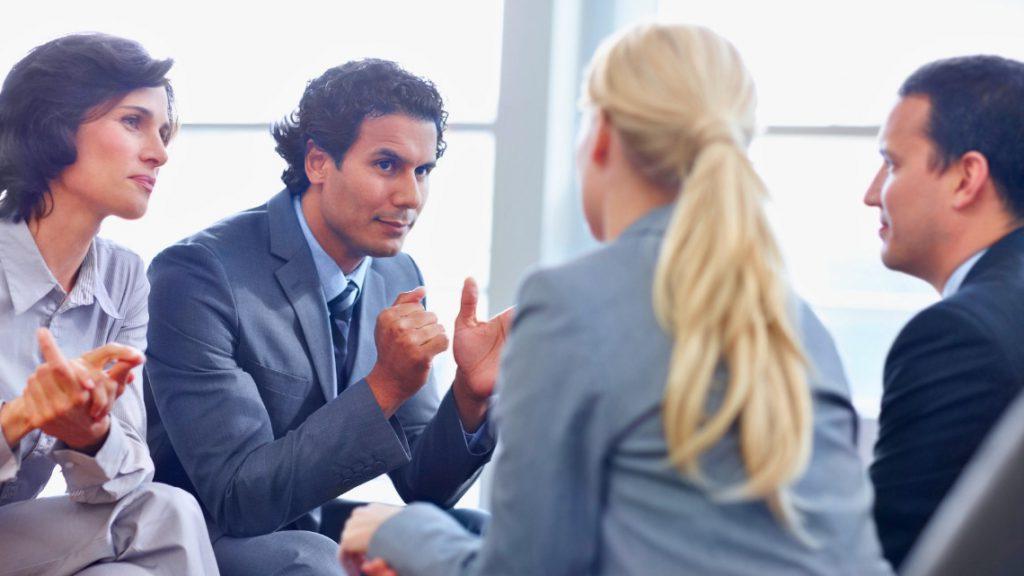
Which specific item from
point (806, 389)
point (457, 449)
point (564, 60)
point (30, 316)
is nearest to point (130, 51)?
point (30, 316)

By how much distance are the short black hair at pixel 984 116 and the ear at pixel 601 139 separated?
82cm

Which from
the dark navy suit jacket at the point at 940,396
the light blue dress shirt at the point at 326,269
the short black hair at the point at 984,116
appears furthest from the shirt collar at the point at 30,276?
the short black hair at the point at 984,116

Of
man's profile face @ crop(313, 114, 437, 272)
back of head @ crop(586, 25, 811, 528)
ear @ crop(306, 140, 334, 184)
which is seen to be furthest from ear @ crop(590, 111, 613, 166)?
ear @ crop(306, 140, 334, 184)

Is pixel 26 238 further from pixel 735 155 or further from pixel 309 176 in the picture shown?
pixel 735 155

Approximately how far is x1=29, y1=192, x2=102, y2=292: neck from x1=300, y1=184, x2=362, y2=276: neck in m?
0.46

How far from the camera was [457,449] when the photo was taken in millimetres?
2090

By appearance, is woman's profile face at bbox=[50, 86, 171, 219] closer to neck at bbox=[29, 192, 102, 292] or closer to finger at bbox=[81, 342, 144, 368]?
neck at bbox=[29, 192, 102, 292]

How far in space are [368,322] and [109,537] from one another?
2.34ft

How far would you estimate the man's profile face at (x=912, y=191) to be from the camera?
1.75m

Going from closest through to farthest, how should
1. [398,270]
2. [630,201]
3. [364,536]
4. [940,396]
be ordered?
[630,201], [364,536], [940,396], [398,270]

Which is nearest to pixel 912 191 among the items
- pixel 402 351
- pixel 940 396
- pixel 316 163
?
pixel 940 396

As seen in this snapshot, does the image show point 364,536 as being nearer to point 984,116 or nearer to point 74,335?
point 74,335

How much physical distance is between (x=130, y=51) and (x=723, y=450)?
147 centimetres

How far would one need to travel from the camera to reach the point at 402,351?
6.23 feet
